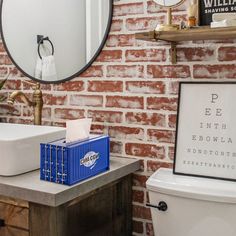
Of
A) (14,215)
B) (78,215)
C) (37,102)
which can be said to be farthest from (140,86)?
(14,215)

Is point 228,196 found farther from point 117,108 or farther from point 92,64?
point 92,64

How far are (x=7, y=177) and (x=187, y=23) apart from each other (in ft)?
3.16

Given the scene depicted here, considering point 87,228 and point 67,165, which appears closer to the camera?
point 67,165

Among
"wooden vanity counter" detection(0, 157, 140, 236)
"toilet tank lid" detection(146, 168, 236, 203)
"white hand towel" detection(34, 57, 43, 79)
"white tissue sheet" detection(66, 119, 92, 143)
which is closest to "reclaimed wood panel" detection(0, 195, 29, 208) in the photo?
"wooden vanity counter" detection(0, 157, 140, 236)

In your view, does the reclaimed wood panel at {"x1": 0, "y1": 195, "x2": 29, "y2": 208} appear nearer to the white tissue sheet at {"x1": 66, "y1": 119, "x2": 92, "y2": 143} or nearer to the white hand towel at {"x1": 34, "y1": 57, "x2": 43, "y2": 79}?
the white tissue sheet at {"x1": 66, "y1": 119, "x2": 92, "y2": 143}

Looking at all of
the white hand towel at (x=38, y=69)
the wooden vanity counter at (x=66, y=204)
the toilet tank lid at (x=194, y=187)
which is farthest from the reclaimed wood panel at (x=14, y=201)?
the white hand towel at (x=38, y=69)

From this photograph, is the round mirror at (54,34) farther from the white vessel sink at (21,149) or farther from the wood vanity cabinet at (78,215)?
the wood vanity cabinet at (78,215)

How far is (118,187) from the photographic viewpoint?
1757 mm

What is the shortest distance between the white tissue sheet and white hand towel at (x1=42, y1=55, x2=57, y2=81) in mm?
562

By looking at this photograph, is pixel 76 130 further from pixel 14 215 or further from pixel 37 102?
pixel 37 102

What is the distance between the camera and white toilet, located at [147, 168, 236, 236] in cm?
147

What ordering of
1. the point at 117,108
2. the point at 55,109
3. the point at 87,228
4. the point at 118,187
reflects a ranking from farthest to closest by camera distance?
the point at 55,109 < the point at 117,108 < the point at 118,187 < the point at 87,228

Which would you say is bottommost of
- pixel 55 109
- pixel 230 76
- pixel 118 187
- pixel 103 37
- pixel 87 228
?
pixel 87 228

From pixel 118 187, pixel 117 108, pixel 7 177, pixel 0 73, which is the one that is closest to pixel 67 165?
pixel 7 177
